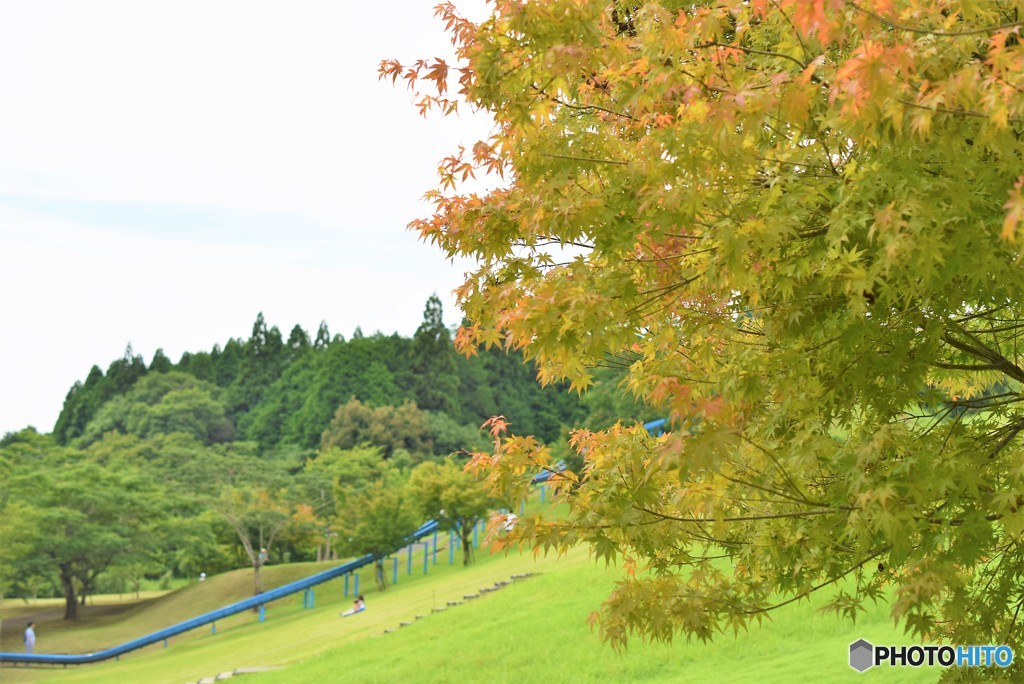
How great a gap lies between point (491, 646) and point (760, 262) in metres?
13.6

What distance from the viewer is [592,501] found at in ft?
Result: 17.3

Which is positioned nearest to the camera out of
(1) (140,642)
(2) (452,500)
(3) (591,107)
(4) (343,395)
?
(3) (591,107)

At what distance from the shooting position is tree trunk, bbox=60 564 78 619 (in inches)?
1500

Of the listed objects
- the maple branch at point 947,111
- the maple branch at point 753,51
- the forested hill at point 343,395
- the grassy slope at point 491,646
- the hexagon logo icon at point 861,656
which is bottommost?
the grassy slope at point 491,646

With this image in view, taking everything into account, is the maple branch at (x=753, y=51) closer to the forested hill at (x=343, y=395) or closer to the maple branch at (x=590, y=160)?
the maple branch at (x=590, y=160)

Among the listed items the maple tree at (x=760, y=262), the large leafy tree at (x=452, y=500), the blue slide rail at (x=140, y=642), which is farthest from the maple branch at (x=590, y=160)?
the large leafy tree at (x=452, y=500)

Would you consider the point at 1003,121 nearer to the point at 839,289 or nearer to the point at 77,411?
the point at 839,289

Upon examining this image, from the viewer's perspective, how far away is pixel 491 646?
1680 centimetres

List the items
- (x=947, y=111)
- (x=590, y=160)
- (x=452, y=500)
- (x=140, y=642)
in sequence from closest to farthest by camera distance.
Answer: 1. (x=947, y=111)
2. (x=590, y=160)
3. (x=140, y=642)
4. (x=452, y=500)

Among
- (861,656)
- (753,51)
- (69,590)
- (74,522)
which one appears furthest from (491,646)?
(69,590)

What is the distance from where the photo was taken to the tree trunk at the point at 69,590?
125 ft

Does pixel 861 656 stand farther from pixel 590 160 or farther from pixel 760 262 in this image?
pixel 590 160

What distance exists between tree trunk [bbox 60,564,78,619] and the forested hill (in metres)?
23.1

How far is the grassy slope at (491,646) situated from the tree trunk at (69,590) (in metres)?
2.96
